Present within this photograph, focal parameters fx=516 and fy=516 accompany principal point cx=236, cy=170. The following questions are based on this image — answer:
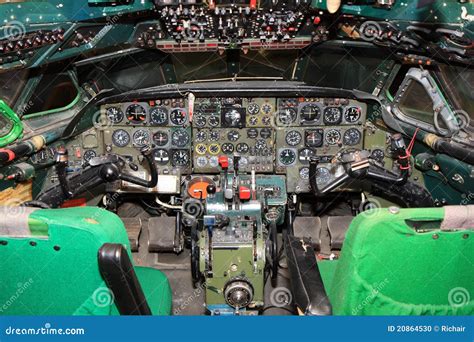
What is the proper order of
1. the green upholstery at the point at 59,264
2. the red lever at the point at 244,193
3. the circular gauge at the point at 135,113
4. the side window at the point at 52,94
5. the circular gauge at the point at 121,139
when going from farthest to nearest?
the circular gauge at the point at 121,139 → the circular gauge at the point at 135,113 → the side window at the point at 52,94 → the red lever at the point at 244,193 → the green upholstery at the point at 59,264

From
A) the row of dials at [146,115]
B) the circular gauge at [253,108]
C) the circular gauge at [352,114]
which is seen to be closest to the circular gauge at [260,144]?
the circular gauge at [253,108]

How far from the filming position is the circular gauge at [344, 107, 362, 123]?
17.9 feet

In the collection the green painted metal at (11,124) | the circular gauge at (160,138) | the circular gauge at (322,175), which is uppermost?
the green painted metal at (11,124)

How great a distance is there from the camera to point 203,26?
465 cm

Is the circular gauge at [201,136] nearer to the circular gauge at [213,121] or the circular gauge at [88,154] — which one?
the circular gauge at [213,121]

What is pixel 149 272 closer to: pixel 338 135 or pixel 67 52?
pixel 67 52

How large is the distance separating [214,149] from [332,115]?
4.32ft

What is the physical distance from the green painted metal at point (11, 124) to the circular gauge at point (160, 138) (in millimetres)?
1449

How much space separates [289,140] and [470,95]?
1.95 metres

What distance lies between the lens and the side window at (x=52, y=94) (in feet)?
15.0

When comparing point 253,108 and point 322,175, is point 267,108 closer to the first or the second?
point 253,108

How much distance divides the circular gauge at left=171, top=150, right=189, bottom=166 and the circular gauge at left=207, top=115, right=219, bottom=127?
16.3 inches

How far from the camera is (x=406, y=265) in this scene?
7.67 ft

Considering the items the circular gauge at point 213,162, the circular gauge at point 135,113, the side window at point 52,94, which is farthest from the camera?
the circular gauge at point 213,162
